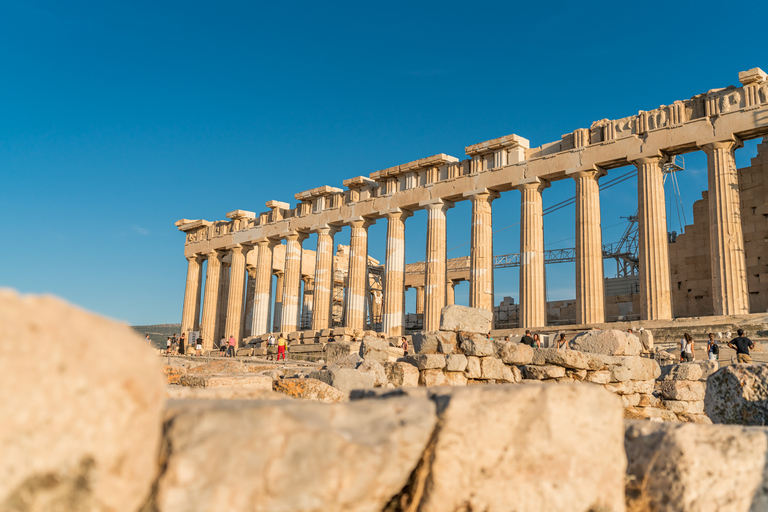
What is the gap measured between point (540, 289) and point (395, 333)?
7.33 meters

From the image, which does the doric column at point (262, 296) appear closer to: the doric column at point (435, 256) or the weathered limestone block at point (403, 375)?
the doric column at point (435, 256)

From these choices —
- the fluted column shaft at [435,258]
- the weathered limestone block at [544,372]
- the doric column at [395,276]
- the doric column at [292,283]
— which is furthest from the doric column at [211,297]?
Answer: the weathered limestone block at [544,372]

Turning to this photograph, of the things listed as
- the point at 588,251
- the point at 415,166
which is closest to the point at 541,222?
the point at 588,251

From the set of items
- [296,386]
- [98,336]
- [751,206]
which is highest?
[751,206]

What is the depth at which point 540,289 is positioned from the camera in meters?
26.1

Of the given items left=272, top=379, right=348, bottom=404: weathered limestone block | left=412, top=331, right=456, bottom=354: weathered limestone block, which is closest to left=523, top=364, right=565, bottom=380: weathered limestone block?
left=412, top=331, right=456, bottom=354: weathered limestone block

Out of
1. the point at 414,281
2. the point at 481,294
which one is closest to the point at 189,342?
the point at 414,281

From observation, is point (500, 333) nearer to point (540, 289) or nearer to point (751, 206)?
point (540, 289)

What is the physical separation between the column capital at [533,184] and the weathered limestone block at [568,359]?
1462cm

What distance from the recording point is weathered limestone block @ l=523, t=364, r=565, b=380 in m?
12.8

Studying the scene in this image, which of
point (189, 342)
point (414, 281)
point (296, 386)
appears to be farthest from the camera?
point (414, 281)

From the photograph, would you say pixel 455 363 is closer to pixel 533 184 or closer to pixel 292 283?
pixel 533 184

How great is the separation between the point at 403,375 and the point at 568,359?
3438 millimetres

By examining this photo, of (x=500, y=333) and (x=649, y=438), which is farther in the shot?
(x=500, y=333)
